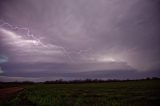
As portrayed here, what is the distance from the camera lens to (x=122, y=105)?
12.2 meters

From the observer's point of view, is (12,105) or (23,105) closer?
(12,105)

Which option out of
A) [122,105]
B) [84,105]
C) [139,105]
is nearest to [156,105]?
[139,105]

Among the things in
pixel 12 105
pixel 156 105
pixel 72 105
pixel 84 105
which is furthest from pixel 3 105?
pixel 156 105

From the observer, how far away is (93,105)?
12578 millimetres

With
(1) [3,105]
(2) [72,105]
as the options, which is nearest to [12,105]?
(1) [3,105]

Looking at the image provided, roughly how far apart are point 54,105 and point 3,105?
4.24m

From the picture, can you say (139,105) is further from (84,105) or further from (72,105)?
(72,105)

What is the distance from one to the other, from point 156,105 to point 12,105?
10171mm

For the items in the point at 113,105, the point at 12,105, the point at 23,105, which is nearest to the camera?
the point at 113,105

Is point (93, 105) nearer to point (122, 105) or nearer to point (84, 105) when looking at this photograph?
point (84, 105)

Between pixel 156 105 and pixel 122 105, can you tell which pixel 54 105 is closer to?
pixel 122 105

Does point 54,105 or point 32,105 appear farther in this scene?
point 32,105

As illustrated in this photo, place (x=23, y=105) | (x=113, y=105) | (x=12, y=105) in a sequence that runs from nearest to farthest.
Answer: (x=113, y=105) < (x=12, y=105) < (x=23, y=105)

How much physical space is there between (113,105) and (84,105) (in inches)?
76.7
